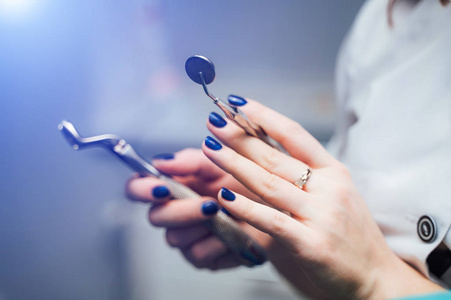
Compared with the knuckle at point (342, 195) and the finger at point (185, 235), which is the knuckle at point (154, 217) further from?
the knuckle at point (342, 195)

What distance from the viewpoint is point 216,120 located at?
33 cm

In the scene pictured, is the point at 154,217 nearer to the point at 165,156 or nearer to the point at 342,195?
the point at 165,156

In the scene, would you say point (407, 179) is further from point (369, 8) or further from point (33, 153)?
point (33, 153)

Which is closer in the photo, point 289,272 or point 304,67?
point 289,272

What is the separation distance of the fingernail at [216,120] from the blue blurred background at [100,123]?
0.04ft

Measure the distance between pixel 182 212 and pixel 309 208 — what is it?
0.13 metres

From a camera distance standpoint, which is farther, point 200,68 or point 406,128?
point 406,128

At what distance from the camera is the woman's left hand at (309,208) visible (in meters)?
0.33

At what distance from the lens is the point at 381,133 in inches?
20.2

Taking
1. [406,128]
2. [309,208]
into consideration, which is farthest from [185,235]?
[406,128]

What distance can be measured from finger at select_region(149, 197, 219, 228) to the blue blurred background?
3 cm

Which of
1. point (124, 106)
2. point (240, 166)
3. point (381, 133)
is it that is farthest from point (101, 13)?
point (381, 133)

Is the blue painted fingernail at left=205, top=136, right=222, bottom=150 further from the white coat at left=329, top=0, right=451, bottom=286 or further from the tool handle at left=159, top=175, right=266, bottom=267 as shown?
the white coat at left=329, top=0, right=451, bottom=286

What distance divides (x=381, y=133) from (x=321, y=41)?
6.9 inches
